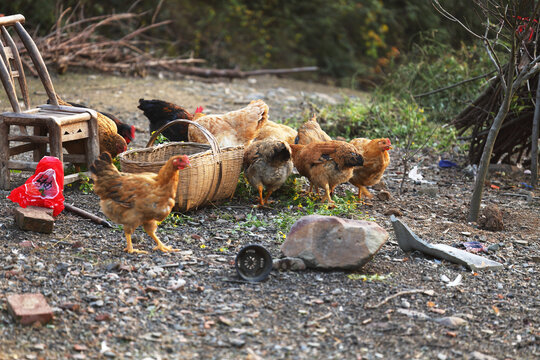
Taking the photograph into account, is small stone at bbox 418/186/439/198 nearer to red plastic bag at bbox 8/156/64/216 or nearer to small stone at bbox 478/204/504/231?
small stone at bbox 478/204/504/231

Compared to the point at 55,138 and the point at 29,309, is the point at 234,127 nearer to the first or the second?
the point at 55,138

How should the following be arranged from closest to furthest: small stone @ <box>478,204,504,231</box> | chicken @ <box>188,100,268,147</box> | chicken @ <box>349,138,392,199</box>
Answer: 1. small stone @ <box>478,204,504,231</box>
2. chicken @ <box>349,138,392,199</box>
3. chicken @ <box>188,100,268,147</box>

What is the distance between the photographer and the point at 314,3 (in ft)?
46.0

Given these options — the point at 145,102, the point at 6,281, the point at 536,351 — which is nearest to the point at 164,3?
the point at 145,102

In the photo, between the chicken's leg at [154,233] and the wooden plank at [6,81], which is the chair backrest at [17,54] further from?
the chicken's leg at [154,233]

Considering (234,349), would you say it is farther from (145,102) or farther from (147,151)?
(145,102)

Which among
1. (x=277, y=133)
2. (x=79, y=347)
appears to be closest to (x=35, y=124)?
(x=277, y=133)

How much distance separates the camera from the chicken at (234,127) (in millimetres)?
6114

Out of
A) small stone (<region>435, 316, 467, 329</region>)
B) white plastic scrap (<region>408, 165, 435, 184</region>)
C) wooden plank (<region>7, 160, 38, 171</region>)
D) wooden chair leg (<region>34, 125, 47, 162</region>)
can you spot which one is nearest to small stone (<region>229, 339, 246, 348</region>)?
small stone (<region>435, 316, 467, 329</region>)

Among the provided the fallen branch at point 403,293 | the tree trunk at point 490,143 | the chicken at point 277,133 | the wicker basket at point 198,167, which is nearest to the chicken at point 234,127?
the chicken at point 277,133

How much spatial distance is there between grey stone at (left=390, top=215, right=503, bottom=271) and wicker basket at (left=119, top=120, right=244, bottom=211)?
154 cm

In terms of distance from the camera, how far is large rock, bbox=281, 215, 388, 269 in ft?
12.8

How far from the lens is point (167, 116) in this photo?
6.79 metres

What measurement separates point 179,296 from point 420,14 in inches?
451
